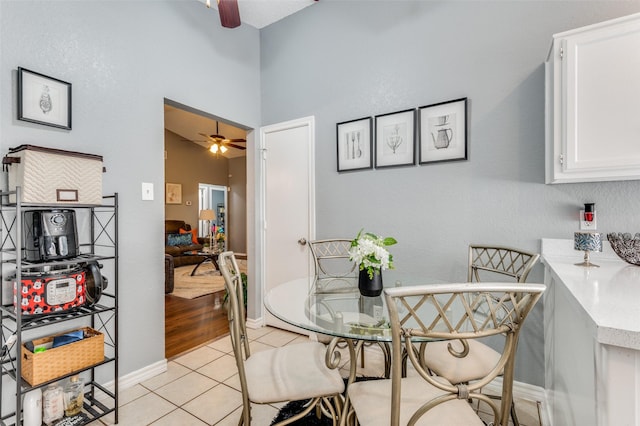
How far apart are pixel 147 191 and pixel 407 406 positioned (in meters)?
2.21

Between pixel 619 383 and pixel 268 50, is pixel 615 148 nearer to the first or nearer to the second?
pixel 619 383

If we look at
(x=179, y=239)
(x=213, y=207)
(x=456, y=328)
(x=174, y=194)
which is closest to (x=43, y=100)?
(x=456, y=328)

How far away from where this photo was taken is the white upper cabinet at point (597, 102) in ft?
4.97

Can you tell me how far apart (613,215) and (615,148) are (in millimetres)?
440

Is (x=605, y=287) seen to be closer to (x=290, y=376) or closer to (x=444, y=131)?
(x=290, y=376)

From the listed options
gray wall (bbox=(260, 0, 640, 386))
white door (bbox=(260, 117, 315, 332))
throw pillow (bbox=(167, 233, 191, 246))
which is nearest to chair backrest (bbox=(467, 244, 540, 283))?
gray wall (bbox=(260, 0, 640, 386))

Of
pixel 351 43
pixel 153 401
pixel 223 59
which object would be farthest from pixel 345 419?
pixel 223 59

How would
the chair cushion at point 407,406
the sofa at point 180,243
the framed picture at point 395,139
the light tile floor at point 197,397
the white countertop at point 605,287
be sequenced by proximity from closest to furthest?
the white countertop at point 605,287 → the chair cushion at point 407,406 → the light tile floor at point 197,397 → the framed picture at point 395,139 → the sofa at point 180,243

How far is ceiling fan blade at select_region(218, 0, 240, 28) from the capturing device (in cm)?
→ 187

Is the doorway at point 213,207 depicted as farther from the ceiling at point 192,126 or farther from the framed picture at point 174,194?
the ceiling at point 192,126

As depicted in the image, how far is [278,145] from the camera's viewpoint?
10.6 feet

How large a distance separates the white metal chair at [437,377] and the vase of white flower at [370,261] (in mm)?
365

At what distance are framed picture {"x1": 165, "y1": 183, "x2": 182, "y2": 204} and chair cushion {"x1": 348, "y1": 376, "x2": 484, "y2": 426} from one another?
7980mm

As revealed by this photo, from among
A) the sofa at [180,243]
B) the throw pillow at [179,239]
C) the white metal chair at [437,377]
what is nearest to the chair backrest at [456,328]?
the white metal chair at [437,377]
